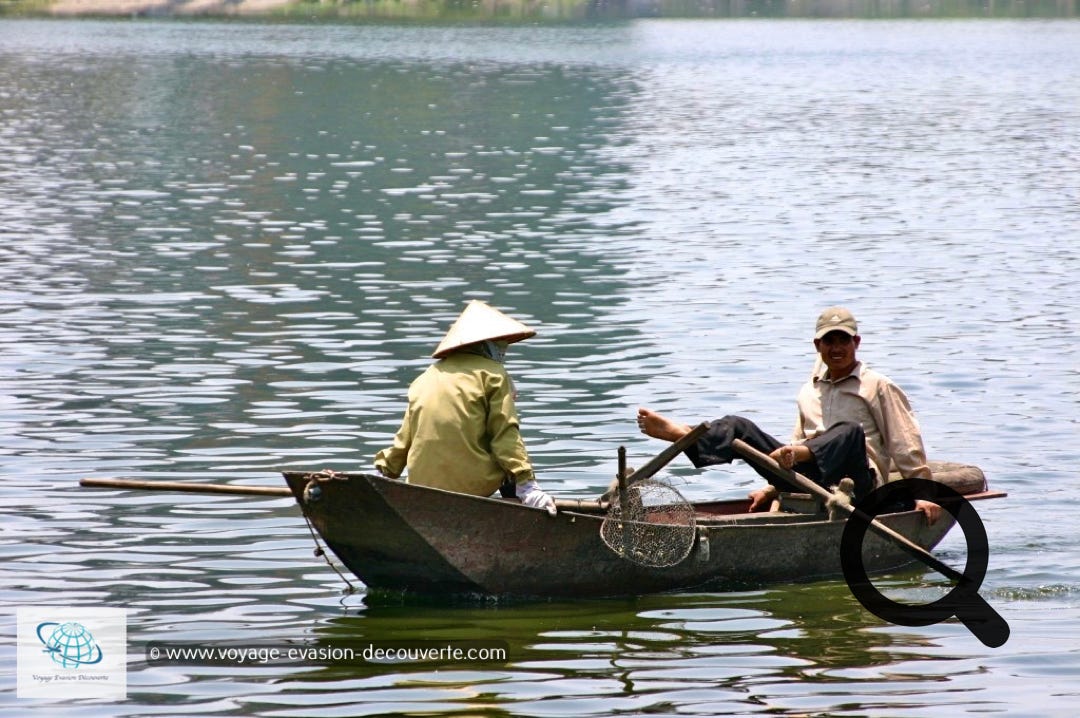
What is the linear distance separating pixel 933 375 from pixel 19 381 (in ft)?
30.4

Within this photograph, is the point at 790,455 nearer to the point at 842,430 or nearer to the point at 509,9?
the point at 842,430

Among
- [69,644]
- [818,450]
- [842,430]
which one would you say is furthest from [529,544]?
[69,644]

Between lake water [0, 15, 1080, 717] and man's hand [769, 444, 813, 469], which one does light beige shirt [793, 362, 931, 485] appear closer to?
man's hand [769, 444, 813, 469]

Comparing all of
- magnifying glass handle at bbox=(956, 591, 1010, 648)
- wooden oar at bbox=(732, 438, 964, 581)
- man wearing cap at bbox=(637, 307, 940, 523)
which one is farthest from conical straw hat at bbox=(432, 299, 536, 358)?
magnifying glass handle at bbox=(956, 591, 1010, 648)

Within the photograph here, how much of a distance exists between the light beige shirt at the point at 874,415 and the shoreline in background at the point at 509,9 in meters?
100

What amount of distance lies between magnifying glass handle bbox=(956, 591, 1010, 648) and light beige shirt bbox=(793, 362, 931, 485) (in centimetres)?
89

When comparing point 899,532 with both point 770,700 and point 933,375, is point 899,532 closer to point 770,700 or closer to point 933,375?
point 770,700

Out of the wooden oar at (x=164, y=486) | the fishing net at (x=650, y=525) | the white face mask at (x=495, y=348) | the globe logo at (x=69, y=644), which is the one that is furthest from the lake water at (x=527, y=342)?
the white face mask at (x=495, y=348)

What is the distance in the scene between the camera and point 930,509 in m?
11.6

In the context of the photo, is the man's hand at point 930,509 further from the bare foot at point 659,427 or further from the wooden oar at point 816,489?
the bare foot at point 659,427

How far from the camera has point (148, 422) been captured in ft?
51.5

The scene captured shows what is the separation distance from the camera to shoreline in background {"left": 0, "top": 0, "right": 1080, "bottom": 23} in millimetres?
112188

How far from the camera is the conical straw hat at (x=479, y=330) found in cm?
1022

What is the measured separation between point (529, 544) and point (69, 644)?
2.66 metres
